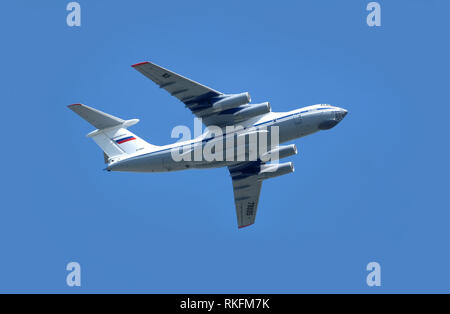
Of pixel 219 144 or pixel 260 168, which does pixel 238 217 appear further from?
pixel 219 144

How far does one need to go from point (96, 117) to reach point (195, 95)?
401 cm

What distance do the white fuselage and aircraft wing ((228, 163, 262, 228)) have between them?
7.44 feet

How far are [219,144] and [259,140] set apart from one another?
57.7 inches

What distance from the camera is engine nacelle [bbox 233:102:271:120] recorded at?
26.2 metres

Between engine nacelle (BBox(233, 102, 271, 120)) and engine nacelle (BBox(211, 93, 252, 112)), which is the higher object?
engine nacelle (BBox(211, 93, 252, 112))

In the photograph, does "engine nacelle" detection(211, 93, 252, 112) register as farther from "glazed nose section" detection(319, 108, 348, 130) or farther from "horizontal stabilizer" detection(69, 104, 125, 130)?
"horizontal stabilizer" detection(69, 104, 125, 130)

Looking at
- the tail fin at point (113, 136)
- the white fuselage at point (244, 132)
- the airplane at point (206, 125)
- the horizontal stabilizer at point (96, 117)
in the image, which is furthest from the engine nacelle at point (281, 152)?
the horizontal stabilizer at point (96, 117)

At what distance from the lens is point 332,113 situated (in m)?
26.4

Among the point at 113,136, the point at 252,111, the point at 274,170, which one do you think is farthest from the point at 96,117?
the point at 274,170

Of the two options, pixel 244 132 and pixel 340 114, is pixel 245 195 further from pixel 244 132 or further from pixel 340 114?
pixel 340 114

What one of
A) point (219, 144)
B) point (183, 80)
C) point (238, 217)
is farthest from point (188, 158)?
point (238, 217)

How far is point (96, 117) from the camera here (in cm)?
2773

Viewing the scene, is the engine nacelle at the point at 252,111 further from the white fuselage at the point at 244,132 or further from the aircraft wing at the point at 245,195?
the aircraft wing at the point at 245,195

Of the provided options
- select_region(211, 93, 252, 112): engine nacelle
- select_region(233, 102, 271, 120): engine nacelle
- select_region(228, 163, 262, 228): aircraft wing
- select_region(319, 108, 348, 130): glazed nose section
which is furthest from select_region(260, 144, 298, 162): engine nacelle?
select_region(211, 93, 252, 112): engine nacelle
